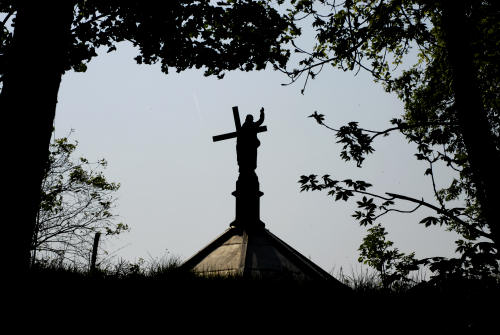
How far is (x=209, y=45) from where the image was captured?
8.46 metres

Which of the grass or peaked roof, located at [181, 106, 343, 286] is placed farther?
peaked roof, located at [181, 106, 343, 286]

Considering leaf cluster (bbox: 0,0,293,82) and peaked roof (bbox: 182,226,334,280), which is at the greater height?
leaf cluster (bbox: 0,0,293,82)

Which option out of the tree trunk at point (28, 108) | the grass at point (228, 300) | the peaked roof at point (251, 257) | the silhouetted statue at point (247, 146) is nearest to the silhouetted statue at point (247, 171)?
the silhouetted statue at point (247, 146)

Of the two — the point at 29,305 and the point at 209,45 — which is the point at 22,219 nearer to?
the point at 29,305

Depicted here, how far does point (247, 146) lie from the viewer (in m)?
8.93

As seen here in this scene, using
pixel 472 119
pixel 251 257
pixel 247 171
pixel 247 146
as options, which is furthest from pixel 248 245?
pixel 472 119

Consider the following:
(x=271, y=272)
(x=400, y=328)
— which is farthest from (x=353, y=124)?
(x=271, y=272)

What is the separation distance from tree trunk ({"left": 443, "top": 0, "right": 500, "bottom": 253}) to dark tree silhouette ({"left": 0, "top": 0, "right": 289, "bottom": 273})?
2.92 meters

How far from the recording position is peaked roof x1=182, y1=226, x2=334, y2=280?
7.06 m

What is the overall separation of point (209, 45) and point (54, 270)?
5.24 meters

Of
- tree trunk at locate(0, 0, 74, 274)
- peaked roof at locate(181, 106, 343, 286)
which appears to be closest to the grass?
tree trunk at locate(0, 0, 74, 274)

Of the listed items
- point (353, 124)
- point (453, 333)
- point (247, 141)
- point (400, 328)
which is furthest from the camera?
point (247, 141)

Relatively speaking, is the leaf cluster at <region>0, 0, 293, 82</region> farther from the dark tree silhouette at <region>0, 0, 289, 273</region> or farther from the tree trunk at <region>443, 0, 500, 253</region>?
the tree trunk at <region>443, 0, 500, 253</region>

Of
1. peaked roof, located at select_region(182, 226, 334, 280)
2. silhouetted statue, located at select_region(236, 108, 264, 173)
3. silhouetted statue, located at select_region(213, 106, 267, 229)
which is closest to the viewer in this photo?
peaked roof, located at select_region(182, 226, 334, 280)
